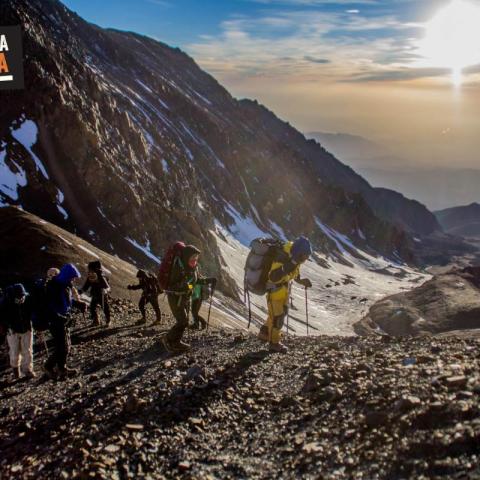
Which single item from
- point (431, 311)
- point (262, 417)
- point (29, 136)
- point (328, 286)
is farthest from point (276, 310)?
point (328, 286)

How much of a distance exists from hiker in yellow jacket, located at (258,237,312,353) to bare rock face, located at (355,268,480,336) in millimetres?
70490

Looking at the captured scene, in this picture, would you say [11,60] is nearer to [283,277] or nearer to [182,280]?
[182,280]

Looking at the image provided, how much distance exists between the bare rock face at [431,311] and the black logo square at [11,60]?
68449 mm

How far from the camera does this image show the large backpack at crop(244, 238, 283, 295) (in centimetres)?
1405

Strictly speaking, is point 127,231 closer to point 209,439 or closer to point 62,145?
point 62,145

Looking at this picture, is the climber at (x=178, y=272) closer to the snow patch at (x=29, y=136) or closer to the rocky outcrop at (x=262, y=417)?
the rocky outcrop at (x=262, y=417)

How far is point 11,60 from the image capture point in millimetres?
73000

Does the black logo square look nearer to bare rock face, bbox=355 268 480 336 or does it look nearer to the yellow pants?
the yellow pants

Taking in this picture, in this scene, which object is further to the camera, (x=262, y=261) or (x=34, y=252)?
(x=34, y=252)

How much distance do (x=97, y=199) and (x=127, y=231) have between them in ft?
19.3

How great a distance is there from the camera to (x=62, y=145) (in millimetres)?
71875

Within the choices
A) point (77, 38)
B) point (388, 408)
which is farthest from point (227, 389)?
point (77, 38)

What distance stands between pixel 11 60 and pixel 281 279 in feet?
239

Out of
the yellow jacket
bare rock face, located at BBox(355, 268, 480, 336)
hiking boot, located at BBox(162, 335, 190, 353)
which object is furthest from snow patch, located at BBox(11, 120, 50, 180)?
bare rock face, located at BBox(355, 268, 480, 336)
